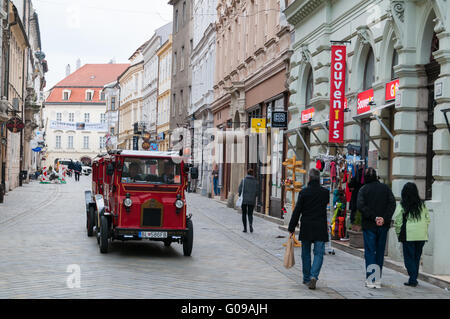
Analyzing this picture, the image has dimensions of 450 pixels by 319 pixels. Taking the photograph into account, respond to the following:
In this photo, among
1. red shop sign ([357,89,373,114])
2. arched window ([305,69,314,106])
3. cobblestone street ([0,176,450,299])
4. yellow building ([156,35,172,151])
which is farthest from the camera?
yellow building ([156,35,172,151])

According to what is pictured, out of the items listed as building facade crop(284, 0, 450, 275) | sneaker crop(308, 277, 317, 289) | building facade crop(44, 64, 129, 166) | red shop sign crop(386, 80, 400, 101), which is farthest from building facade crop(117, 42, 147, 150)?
sneaker crop(308, 277, 317, 289)

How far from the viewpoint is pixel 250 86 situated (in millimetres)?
29641

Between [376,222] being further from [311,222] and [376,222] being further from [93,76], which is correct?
[93,76]

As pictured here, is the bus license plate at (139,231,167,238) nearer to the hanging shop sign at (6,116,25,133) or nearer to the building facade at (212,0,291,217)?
the building facade at (212,0,291,217)

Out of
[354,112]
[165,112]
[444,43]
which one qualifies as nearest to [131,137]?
[165,112]

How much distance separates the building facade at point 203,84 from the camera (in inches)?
1613

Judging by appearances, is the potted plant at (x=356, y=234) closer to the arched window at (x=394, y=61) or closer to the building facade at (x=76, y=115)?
the arched window at (x=394, y=61)

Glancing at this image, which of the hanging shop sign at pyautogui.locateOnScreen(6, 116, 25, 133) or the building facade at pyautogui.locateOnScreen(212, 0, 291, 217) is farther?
the hanging shop sign at pyautogui.locateOnScreen(6, 116, 25, 133)

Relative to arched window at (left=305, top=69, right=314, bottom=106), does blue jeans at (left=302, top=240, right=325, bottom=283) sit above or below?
below

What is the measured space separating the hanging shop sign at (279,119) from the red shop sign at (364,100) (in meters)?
6.43

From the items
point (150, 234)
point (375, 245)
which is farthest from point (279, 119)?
point (375, 245)

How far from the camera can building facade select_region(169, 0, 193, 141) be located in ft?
167

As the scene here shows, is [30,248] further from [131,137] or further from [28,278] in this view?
[131,137]

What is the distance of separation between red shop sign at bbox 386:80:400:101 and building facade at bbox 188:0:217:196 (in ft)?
84.6
